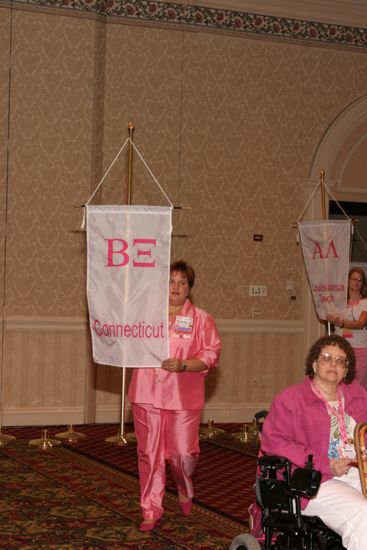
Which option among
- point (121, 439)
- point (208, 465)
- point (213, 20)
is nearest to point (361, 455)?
point (208, 465)

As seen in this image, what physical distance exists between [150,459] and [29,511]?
838 mm

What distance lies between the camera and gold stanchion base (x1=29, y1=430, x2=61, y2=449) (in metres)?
8.10

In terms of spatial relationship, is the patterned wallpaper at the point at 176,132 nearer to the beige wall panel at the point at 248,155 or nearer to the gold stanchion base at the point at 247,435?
the beige wall panel at the point at 248,155

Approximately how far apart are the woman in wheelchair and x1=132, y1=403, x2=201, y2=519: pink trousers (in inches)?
50.7

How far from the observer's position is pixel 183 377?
5.65 metres

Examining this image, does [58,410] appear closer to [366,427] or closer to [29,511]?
[29,511]

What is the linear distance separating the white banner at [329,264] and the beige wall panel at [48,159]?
215 cm

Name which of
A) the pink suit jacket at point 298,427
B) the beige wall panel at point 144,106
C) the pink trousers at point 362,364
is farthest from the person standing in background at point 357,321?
the pink suit jacket at point 298,427

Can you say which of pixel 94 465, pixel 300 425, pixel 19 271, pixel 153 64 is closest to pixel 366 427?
pixel 300 425

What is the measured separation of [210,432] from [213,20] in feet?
13.1

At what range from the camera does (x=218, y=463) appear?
304 inches

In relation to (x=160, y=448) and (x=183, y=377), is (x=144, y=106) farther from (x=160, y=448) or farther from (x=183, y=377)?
(x=160, y=448)

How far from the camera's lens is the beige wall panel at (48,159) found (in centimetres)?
920

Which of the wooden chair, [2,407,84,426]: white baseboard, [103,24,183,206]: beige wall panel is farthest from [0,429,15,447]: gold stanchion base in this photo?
the wooden chair
